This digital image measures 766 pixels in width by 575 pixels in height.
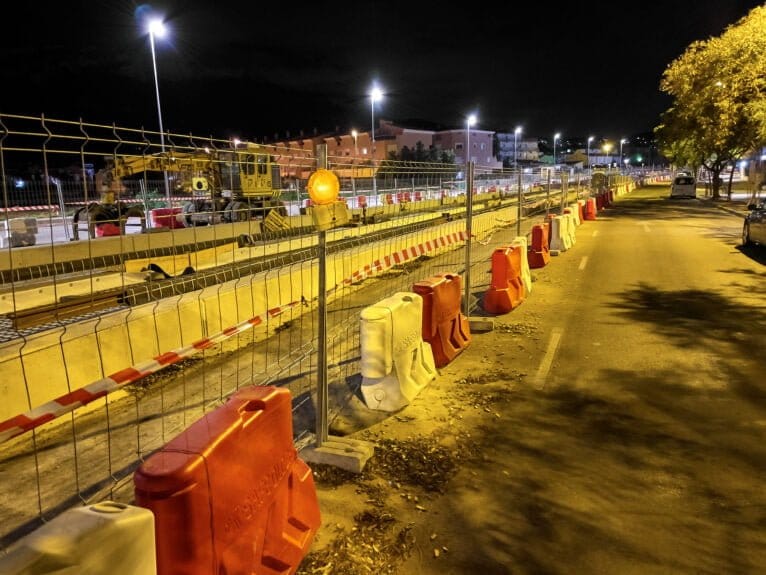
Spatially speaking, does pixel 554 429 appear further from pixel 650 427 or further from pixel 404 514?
pixel 404 514

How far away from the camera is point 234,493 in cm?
260

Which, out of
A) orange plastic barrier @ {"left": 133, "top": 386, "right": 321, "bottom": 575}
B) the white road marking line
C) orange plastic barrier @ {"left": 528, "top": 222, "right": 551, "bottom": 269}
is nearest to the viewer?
orange plastic barrier @ {"left": 133, "top": 386, "right": 321, "bottom": 575}

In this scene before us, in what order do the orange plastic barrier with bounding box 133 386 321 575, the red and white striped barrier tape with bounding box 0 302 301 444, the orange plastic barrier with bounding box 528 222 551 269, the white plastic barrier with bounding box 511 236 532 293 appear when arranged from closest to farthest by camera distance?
1. the orange plastic barrier with bounding box 133 386 321 575
2. the red and white striped barrier tape with bounding box 0 302 301 444
3. the white plastic barrier with bounding box 511 236 532 293
4. the orange plastic barrier with bounding box 528 222 551 269

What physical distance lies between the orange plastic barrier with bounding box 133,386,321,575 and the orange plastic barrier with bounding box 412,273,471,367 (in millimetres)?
2980

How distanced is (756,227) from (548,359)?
11.0 meters

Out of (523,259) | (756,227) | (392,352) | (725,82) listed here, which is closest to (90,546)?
(392,352)

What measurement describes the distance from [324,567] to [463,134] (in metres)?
88.1

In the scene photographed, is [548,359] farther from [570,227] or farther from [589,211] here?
[589,211]

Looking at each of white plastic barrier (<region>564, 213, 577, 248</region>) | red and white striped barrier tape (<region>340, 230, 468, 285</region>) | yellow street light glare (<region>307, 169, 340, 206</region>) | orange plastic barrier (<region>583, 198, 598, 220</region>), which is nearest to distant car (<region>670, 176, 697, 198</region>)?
orange plastic barrier (<region>583, 198, 598, 220</region>)

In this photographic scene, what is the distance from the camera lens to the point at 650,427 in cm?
483

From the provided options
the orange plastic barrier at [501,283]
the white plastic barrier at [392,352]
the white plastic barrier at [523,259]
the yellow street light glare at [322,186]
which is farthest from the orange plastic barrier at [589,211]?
the yellow street light glare at [322,186]

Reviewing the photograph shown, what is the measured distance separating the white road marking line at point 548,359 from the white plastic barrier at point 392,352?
1294 millimetres

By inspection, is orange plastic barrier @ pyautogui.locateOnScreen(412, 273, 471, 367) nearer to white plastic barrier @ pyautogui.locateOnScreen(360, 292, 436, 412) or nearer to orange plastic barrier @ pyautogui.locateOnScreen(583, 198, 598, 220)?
white plastic barrier @ pyautogui.locateOnScreen(360, 292, 436, 412)

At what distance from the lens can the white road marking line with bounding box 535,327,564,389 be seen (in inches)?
235
